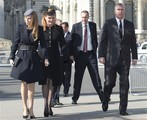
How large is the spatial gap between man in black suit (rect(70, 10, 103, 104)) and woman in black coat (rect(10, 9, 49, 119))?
73.3 inches

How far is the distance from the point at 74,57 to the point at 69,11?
55.1 meters

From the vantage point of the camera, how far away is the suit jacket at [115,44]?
30.8 feet

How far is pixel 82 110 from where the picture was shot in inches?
392

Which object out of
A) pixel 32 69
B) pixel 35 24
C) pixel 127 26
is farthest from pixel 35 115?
pixel 127 26

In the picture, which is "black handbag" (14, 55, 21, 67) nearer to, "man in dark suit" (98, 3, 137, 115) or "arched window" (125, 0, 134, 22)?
"man in dark suit" (98, 3, 137, 115)

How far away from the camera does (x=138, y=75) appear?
52.6 ft

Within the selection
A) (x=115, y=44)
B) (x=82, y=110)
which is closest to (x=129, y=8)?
(x=82, y=110)

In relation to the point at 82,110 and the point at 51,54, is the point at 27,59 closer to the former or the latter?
the point at 51,54

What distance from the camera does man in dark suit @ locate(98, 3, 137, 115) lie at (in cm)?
936

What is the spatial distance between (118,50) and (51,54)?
1299mm

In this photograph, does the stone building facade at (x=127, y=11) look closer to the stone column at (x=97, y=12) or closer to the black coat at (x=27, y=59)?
the stone column at (x=97, y=12)

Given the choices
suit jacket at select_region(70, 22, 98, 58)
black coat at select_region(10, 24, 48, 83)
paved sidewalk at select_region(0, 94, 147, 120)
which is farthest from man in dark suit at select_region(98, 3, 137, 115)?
black coat at select_region(10, 24, 48, 83)

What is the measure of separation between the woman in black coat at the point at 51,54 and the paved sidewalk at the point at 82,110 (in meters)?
0.52

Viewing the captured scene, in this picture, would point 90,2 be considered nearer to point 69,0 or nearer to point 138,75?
point 69,0
